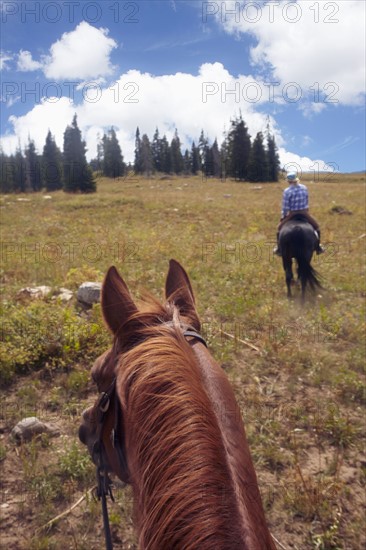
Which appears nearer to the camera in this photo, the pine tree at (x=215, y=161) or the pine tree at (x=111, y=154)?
the pine tree at (x=111, y=154)

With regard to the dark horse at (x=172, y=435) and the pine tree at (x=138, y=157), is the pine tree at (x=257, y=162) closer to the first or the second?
the pine tree at (x=138, y=157)

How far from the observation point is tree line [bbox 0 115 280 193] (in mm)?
42500

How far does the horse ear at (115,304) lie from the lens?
159cm

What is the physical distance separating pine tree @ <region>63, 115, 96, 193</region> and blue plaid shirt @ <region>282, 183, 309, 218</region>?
30.5 meters

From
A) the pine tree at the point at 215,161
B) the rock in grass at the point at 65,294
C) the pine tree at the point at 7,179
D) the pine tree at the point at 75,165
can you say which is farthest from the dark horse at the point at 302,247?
the pine tree at the point at 215,161

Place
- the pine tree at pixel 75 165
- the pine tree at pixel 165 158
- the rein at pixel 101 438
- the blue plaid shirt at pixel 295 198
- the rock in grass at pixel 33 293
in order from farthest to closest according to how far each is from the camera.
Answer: the pine tree at pixel 165 158 < the pine tree at pixel 75 165 < the blue plaid shirt at pixel 295 198 < the rock in grass at pixel 33 293 < the rein at pixel 101 438

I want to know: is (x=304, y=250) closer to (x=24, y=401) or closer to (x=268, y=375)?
(x=268, y=375)

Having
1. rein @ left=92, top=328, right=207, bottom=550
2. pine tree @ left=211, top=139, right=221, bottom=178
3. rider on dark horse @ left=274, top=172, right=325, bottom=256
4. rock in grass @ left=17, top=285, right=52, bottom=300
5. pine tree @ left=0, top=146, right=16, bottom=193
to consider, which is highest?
pine tree @ left=211, top=139, right=221, bottom=178

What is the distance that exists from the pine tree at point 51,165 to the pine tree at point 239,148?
21.6m

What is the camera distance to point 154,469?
112 centimetres

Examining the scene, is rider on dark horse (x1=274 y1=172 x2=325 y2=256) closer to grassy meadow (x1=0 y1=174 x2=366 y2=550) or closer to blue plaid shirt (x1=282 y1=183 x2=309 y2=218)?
blue plaid shirt (x1=282 y1=183 x2=309 y2=218)

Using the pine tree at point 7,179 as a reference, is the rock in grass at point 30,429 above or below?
below

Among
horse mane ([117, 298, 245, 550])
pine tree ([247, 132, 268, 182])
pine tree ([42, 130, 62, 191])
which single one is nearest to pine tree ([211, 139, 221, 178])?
pine tree ([247, 132, 268, 182])

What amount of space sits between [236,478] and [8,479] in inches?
120
